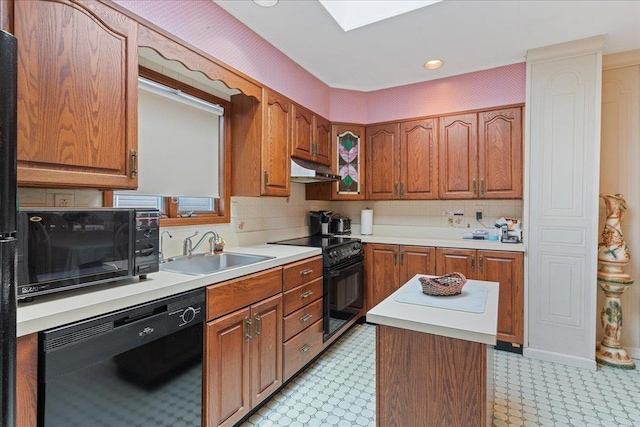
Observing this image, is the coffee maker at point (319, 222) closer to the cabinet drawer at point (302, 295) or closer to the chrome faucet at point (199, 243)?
the cabinet drawer at point (302, 295)

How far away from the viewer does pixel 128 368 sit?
Answer: 50.1 inches

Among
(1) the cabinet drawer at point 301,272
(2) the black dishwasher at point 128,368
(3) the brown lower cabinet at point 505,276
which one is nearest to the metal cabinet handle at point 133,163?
(2) the black dishwasher at point 128,368

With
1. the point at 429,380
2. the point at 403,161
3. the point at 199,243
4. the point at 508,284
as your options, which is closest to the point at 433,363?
the point at 429,380

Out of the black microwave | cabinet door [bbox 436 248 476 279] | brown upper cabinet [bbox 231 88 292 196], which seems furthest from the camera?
cabinet door [bbox 436 248 476 279]

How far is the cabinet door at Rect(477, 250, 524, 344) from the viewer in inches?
109

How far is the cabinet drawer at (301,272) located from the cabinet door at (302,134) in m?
0.99

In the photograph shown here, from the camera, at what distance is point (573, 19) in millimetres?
2262

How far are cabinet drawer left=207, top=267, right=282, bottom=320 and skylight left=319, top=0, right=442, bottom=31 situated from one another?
1797 mm

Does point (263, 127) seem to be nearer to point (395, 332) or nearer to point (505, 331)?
point (395, 332)

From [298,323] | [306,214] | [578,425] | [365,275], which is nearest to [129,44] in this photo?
[298,323]

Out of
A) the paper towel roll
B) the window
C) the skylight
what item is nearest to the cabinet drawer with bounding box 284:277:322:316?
the window

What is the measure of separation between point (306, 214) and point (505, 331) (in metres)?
2.25

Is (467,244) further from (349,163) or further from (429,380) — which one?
(429,380)

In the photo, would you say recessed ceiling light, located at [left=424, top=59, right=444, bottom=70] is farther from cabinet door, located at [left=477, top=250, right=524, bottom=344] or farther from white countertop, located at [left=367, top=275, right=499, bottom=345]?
white countertop, located at [left=367, top=275, right=499, bottom=345]
